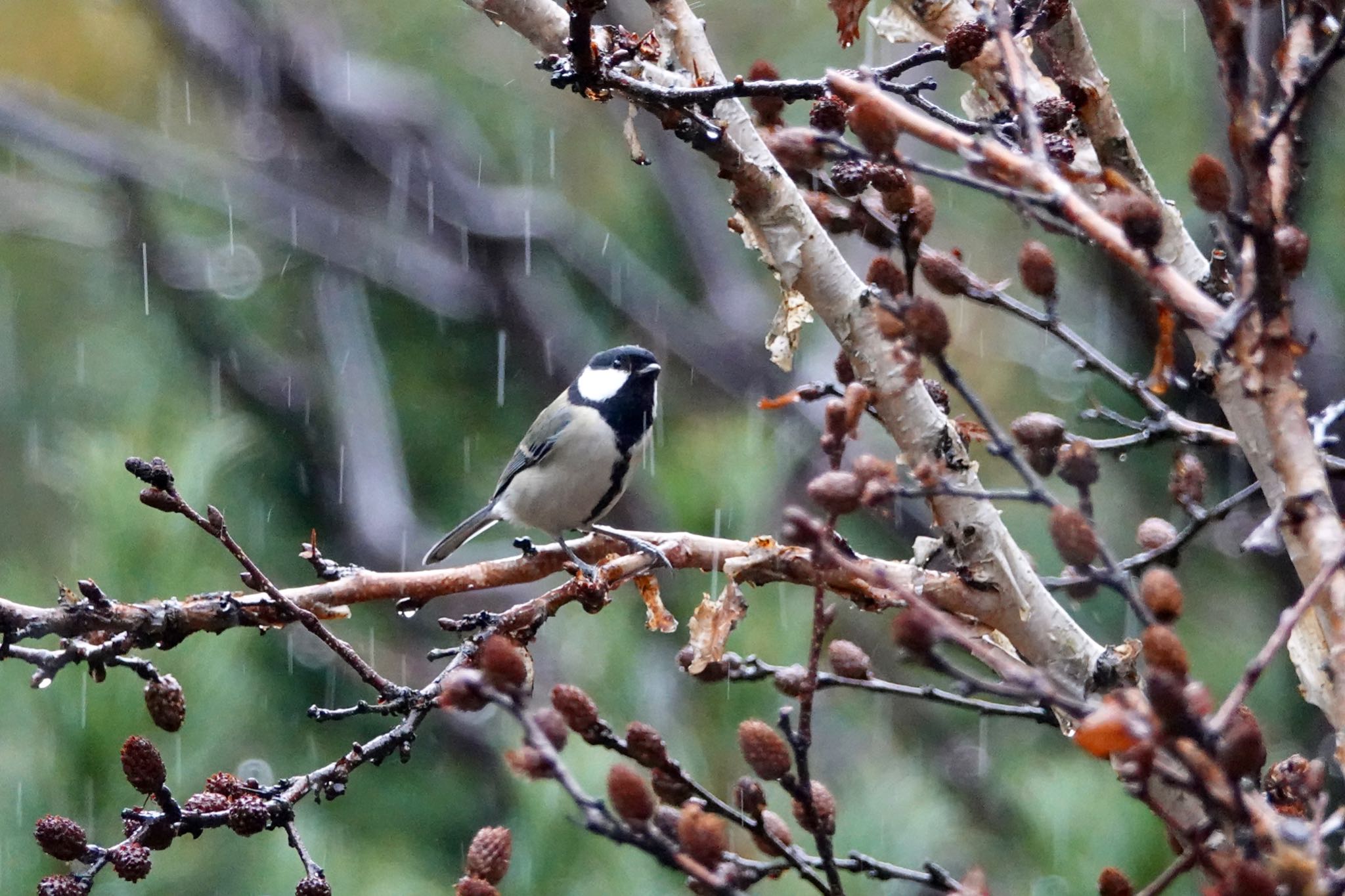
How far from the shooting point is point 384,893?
7.47 feet

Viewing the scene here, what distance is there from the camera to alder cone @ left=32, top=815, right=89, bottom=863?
1.05 metres

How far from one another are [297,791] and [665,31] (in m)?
0.85

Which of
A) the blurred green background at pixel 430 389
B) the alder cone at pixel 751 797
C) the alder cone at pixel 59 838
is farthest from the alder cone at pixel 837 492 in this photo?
the blurred green background at pixel 430 389

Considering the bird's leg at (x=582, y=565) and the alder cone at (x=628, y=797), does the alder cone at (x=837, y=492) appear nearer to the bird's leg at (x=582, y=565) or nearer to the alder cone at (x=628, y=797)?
the alder cone at (x=628, y=797)

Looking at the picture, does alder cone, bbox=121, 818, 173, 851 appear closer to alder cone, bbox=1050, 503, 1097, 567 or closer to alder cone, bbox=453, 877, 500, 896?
alder cone, bbox=453, 877, 500, 896

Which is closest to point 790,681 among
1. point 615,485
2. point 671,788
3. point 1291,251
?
point 671,788

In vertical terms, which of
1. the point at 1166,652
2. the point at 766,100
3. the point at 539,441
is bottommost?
the point at 1166,652

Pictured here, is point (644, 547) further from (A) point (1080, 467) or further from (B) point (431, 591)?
(A) point (1080, 467)

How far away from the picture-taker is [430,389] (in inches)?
158

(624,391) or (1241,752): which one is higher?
(624,391)

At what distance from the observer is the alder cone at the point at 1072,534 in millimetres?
791

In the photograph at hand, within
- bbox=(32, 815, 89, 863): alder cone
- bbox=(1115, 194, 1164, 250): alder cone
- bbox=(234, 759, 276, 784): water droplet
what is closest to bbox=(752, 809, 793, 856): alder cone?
bbox=(1115, 194, 1164, 250): alder cone

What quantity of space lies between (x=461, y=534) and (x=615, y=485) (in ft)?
1.17

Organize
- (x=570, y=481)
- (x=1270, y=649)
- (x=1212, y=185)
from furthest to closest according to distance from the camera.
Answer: (x=570, y=481), (x=1212, y=185), (x=1270, y=649)
